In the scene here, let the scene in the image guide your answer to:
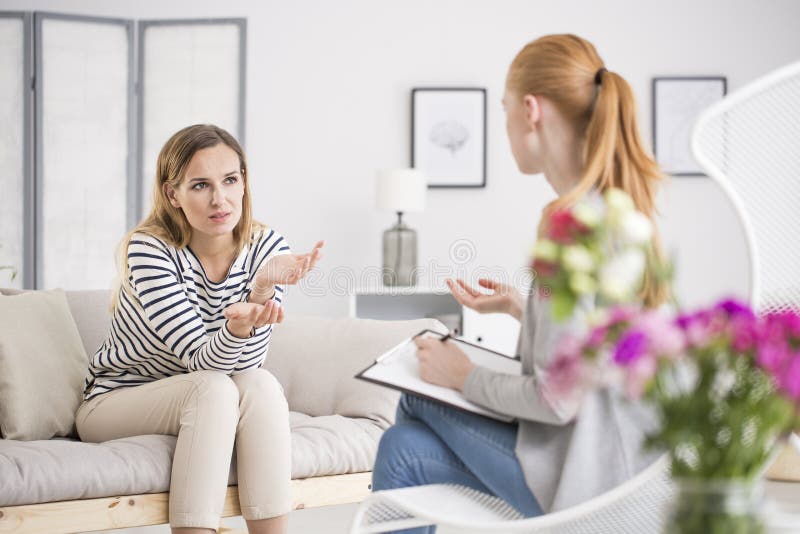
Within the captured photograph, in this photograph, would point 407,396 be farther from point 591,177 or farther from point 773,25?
point 773,25

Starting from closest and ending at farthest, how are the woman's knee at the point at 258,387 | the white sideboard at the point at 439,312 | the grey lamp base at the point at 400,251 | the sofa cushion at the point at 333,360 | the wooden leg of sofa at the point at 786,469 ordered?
the woman's knee at the point at 258,387 → the sofa cushion at the point at 333,360 → the wooden leg of sofa at the point at 786,469 → the white sideboard at the point at 439,312 → the grey lamp base at the point at 400,251

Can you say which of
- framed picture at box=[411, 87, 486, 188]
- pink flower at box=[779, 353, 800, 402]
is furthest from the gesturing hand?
framed picture at box=[411, 87, 486, 188]

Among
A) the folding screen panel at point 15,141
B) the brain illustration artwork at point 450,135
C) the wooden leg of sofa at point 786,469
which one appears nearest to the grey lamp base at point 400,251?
the brain illustration artwork at point 450,135

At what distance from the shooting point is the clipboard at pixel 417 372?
49.3 inches

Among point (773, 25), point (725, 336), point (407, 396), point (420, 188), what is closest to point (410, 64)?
point (420, 188)

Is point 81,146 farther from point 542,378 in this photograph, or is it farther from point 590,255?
point 590,255

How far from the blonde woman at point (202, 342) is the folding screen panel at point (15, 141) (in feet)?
8.36

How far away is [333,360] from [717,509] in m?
1.93

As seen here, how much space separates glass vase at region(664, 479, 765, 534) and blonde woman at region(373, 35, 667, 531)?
427mm

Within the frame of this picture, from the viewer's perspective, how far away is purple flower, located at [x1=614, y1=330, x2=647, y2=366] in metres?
0.65

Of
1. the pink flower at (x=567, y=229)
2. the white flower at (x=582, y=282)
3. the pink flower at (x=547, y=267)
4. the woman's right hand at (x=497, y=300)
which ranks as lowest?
the woman's right hand at (x=497, y=300)

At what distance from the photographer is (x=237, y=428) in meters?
1.91

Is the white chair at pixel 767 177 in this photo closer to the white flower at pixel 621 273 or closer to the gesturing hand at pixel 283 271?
the white flower at pixel 621 273

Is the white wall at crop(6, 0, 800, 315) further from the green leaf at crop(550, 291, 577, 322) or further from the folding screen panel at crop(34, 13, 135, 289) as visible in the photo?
the green leaf at crop(550, 291, 577, 322)
